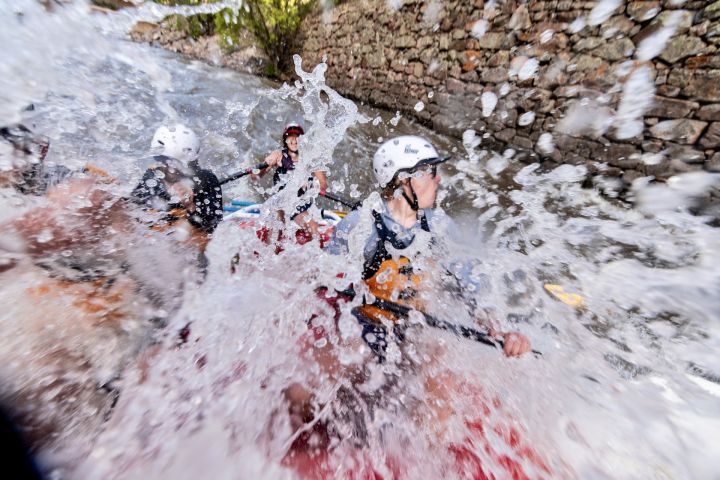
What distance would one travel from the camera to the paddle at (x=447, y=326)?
2.03 m

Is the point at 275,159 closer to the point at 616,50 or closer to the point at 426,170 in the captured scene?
the point at 426,170

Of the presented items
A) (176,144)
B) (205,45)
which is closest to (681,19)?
(176,144)

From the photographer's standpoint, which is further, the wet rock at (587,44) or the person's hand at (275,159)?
the person's hand at (275,159)

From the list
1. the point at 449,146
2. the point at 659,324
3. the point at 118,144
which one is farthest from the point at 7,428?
the point at 449,146

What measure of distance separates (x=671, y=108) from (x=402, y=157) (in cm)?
417

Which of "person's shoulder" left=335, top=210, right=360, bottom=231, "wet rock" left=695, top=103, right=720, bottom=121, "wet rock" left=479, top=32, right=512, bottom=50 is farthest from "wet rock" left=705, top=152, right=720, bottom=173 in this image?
"person's shoulder" left=335, top=210, right=360, bottom=231

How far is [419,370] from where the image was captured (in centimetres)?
203

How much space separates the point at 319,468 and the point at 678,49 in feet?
19.6

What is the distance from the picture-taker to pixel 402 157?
2422 mm

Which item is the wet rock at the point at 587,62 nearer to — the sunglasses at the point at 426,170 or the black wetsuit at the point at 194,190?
the sunglasses at the point at 426,170

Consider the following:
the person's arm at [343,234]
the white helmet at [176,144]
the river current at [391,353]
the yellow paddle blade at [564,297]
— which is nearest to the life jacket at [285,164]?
the river current at [391,353]

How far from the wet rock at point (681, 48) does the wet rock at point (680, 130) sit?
2.54 ft

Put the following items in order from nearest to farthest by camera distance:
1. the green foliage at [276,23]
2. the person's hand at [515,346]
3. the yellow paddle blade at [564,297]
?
1. the person's hand at [515,346]
2. the yellow paddle blade at [564,297]
3. the green foliage at [276,23]

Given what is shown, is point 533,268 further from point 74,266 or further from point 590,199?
point 74,266
